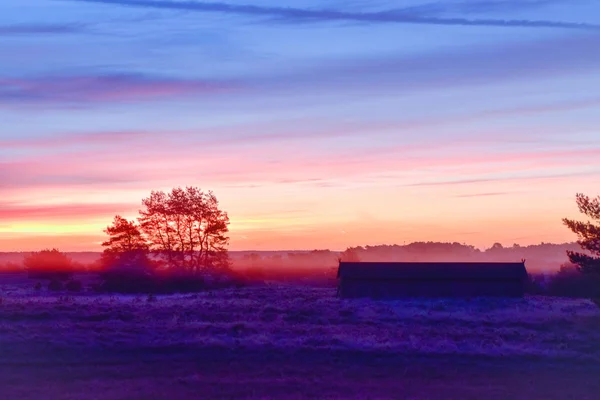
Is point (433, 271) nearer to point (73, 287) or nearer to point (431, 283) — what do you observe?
point (431, 283)

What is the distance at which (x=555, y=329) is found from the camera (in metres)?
35.8

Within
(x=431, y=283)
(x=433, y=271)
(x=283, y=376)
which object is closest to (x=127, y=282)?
(x=433, y=271)

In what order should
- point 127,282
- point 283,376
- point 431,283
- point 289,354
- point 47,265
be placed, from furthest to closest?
point 47,265, point 127,282, point 431,283, point 289,354, point 283,376

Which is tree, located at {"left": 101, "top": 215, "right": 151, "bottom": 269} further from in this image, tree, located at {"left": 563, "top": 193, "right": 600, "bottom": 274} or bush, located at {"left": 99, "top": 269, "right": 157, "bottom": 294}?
tree, located at {"left": 563, "top": 193, "right": 600, "bottom": 274}

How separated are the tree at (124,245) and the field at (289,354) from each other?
36400 millimetres

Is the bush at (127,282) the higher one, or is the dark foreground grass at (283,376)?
the bush at (127,282)

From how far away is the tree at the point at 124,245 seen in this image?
7762 centimetres

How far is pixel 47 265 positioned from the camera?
108 m

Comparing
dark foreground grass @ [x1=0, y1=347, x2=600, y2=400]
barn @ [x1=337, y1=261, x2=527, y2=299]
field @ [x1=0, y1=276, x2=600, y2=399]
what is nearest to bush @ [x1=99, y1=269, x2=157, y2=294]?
barn @ [x1=337, y1=261, x2=527, y2=299]

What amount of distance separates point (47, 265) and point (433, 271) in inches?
2481

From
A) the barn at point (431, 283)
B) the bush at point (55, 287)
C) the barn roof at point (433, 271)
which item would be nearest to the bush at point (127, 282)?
the bush at point (55, 287)

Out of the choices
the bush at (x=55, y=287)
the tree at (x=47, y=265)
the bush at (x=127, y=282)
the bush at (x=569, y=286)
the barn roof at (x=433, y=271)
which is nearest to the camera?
the barn roof at (x=433, y=271)

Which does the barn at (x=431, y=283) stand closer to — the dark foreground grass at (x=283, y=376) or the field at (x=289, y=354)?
the field at (x=289, y=354)

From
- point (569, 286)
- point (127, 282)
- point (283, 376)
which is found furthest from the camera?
point (127, 282)
